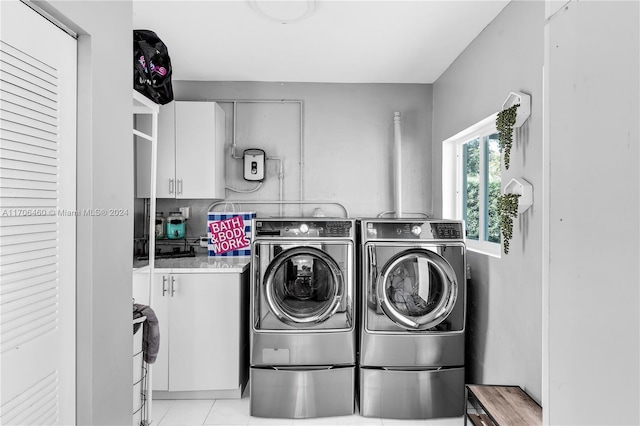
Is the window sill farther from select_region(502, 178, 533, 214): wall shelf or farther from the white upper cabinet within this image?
the white upper cabinet

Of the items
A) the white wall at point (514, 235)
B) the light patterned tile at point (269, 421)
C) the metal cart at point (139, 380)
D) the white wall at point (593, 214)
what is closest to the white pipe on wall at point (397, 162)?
the white wall at point (514, 235)

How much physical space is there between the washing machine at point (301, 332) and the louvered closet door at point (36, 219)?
139cm

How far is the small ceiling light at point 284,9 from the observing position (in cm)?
212

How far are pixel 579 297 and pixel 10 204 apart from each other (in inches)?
46.1

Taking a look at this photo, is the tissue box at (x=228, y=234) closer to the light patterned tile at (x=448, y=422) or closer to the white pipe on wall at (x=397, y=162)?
the white pipe on wall at (x=397, y=162)

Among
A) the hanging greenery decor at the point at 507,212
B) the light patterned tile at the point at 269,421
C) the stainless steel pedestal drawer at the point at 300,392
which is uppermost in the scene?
the hanging greenery decor at the point at 507,212

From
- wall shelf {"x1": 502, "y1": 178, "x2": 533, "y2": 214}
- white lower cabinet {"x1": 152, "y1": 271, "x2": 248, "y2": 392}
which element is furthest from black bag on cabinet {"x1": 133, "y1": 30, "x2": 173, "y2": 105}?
wall shelf {"x1": 502, "y1": 178, "x2": 533, "y2": 214}

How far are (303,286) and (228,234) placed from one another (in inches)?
38.8

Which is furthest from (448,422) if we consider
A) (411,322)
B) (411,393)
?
(411,322)

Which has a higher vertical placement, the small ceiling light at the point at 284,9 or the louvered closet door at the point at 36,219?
the small ceiling light at the point at 284,9

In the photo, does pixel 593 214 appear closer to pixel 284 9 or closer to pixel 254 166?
pixel 284 9

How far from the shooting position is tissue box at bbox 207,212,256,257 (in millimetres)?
3234

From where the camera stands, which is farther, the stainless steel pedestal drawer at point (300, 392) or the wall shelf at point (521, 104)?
the stainless steel pedestal drawer at point (300, 392)

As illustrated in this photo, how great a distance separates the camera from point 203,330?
2.69 m
